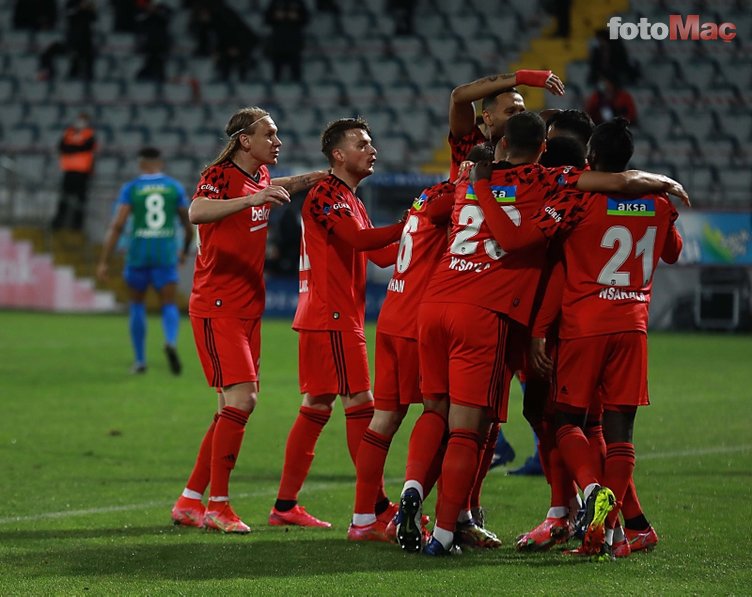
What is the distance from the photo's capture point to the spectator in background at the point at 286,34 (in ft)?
80.3

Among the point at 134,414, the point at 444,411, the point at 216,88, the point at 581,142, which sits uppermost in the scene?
the point at 216,88

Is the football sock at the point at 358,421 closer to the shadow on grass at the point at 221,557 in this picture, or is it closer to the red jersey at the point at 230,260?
the shadow on grass at the point at 221,557

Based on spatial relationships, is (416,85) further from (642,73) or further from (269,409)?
(269,409)

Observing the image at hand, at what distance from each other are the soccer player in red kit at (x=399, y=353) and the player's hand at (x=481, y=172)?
14.6 inches

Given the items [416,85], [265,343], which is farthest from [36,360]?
[416,85]

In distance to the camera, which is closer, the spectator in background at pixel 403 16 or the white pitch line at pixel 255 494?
the white pitch line at pixel 255 494

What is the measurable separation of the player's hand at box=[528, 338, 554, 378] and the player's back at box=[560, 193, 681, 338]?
127mm

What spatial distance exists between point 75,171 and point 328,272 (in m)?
16.6

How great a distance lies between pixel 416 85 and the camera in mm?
24422

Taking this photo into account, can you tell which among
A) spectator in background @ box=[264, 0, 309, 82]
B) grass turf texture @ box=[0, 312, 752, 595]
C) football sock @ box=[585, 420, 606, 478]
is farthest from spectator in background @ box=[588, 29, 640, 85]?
football sock @ box=[585, 420, 606, 478]

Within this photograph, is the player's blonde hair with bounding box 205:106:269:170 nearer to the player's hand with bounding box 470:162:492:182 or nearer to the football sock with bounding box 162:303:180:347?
the player's hand with bounding box 470:162:492:182

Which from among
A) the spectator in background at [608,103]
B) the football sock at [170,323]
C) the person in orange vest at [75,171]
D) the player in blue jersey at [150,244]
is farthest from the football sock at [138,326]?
the person in orange vest at [75,171]

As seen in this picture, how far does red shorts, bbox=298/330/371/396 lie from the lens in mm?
6590

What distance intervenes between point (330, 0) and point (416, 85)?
8.83 ft
